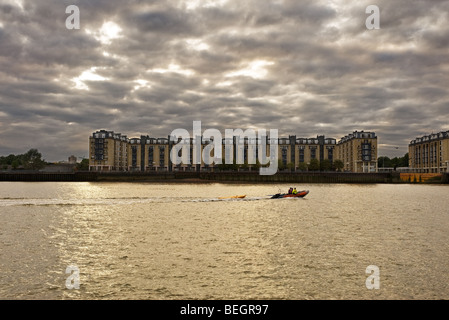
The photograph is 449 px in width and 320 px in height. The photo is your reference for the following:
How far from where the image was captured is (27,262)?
2358 cm

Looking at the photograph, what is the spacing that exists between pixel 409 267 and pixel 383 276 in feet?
10.1

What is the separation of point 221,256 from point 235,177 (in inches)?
5365

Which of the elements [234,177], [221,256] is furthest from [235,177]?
[221,256]

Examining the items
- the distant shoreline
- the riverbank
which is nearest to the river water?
the distant shoreline

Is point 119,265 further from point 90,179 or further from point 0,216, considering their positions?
point 90,179

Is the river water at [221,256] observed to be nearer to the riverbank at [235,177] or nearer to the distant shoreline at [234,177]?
the distant shoreline at [234,177]

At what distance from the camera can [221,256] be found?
25.6 metres

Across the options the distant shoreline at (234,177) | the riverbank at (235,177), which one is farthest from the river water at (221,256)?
the riverbank at (235,177)

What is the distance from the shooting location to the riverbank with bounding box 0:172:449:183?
15462 centimetres

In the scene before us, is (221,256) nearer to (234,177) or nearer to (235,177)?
(235,177)

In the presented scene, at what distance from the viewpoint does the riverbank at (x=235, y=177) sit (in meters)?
155

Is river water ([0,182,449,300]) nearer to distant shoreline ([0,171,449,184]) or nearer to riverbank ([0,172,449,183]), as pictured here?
distant shoreline ([0,171,449,184])

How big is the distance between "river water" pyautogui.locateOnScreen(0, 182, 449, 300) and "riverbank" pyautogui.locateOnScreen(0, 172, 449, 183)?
109m
